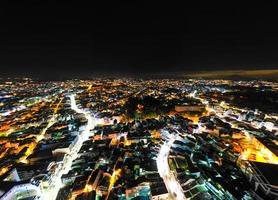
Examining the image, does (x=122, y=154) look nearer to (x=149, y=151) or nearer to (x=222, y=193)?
(x=149, y=151)

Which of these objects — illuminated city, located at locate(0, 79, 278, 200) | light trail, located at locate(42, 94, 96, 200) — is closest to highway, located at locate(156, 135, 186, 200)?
illuminated city, located at locate(0, 79, 278, 200)

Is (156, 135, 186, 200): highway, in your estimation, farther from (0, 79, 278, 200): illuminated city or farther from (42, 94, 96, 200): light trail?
(42, 94, 96, 200): light trail

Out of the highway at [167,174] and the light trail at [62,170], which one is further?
the light trail at [62,170]

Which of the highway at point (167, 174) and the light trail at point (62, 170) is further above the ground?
the highway at point (167, 174)

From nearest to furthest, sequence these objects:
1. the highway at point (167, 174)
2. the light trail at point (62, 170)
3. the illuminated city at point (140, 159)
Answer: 1. the highway at point (167, 174)
2. the illuminated city at point (140, 159)
3. the light trail at point (62, 170)

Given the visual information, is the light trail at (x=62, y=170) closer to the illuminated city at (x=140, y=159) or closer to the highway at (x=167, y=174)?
the illuminated city at (x=140, y=159)

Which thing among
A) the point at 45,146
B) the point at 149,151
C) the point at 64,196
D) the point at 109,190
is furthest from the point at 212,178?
the point at 45,146

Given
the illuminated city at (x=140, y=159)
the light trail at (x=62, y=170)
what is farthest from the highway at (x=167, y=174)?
the light trail at (x=62, y=170)

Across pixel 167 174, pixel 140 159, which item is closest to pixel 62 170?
pixel 140 159

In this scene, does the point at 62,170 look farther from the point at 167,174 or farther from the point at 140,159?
the point at 167,174
